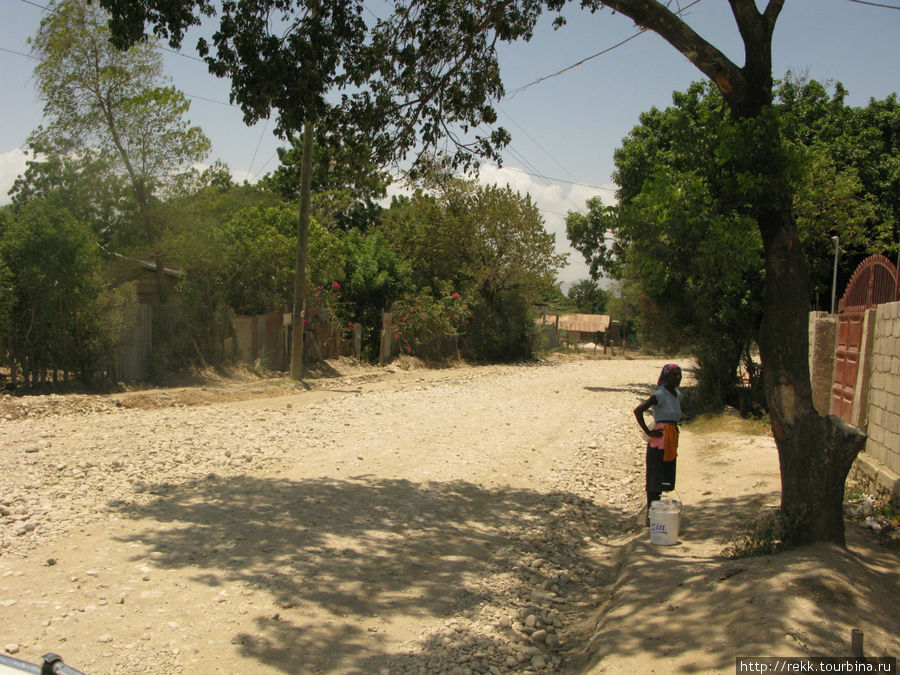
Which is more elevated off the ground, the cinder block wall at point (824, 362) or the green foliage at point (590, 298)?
the green foliage at point (590, 298)

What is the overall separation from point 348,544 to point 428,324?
2092 cm

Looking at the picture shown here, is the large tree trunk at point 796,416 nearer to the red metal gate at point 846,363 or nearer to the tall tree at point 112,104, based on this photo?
the red metal gate at point 846,363

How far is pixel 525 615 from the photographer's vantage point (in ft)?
17.7

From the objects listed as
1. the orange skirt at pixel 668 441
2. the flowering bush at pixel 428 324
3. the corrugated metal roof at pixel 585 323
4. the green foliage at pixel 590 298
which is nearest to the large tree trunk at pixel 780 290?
the orange skirt at pixel 668 441

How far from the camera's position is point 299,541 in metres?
6.19

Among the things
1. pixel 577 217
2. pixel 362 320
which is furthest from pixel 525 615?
pixel 577 217

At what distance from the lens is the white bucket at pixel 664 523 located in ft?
21.2

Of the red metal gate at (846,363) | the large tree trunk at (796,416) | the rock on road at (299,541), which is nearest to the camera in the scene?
the rock on road at (299,541)

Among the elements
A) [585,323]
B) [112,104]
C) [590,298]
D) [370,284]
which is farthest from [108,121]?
[590,298]

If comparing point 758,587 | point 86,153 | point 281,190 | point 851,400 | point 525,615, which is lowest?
point 525,615

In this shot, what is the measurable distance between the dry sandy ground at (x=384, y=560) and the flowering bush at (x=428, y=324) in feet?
48.4

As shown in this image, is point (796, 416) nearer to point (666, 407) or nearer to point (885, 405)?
point (666, 407)

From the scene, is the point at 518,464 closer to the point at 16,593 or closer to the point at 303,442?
the point at 303,442

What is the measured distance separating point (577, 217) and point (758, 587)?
2594 cm
